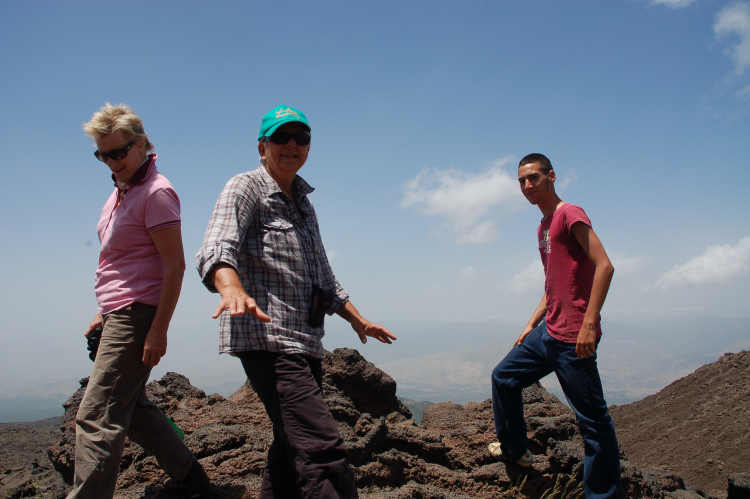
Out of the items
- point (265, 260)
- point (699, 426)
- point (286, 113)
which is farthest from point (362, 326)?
point (699, 426)

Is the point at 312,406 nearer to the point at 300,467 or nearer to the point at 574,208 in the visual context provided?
the point at 300,467

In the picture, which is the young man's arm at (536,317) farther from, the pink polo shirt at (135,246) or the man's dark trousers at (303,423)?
the pink polo shirt at (135,246)

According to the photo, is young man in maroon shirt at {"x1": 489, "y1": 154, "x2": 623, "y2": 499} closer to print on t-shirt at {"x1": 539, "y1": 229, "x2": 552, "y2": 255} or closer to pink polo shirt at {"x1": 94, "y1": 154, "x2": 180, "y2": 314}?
print on t-shirt at {"x1": 539, "y1": 229, "x2": 552, "y2": 255}

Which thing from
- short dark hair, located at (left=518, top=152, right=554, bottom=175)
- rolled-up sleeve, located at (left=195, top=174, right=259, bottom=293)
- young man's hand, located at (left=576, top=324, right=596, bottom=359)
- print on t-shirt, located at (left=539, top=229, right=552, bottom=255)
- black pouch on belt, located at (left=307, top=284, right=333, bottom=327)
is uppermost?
short dark hair, located at (left=518, top=152, right=554, bottom=175)

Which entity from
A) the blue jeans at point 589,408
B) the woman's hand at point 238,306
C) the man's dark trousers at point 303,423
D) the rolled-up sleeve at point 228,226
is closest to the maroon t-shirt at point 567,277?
the blue jeans at point 589,408

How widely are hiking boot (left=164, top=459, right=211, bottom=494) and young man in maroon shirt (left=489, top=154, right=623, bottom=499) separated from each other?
233cm

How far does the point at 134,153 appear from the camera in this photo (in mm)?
2969

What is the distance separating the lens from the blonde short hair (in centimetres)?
286

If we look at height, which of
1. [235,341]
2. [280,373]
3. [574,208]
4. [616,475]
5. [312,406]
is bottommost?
[616,475]

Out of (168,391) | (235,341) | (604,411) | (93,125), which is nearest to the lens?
(235,341)

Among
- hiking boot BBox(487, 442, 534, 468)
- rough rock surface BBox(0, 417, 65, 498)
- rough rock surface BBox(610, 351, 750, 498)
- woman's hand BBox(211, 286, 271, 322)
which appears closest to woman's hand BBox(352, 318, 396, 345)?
woman's hand BBox(211, 286, 271, 322)

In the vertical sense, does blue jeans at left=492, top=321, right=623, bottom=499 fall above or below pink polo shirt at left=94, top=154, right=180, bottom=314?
below

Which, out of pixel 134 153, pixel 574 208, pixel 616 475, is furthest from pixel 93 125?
pixel 616 475

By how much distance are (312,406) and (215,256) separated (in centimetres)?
87
